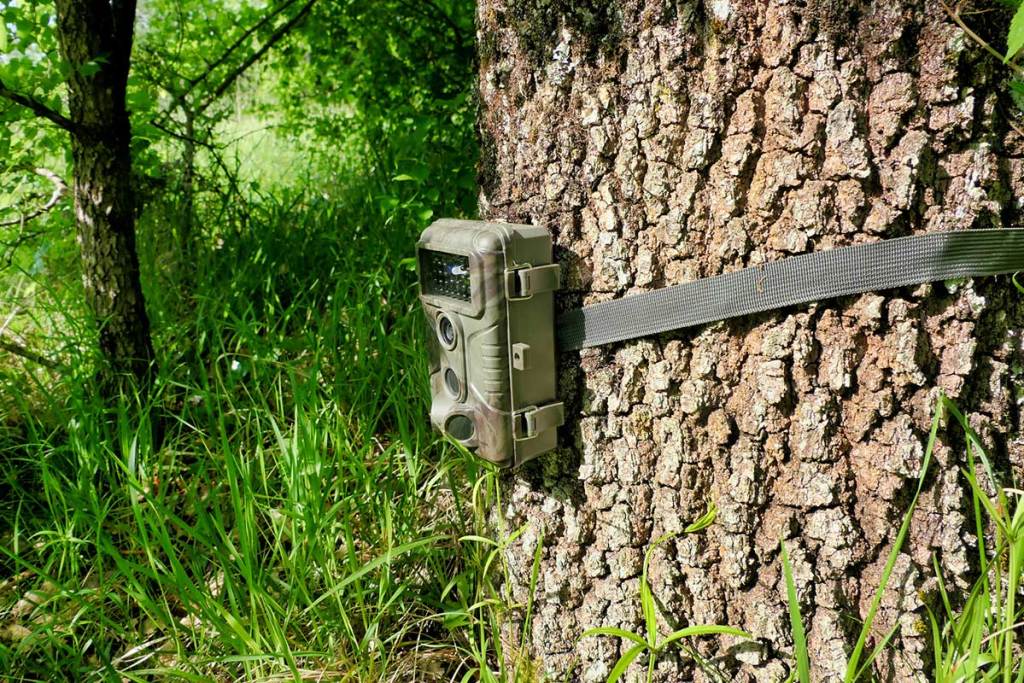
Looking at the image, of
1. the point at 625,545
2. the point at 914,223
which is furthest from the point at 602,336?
the point at 914,223

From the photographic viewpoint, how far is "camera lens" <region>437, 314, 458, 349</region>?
151cm

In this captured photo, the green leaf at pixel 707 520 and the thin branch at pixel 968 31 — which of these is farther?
the green leaf at pixel 707 520

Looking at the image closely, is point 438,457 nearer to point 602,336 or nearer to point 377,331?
point 377,331

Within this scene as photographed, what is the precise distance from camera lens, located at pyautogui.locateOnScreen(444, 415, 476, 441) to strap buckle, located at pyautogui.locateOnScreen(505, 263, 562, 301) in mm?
269

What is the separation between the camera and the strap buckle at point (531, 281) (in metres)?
1.40

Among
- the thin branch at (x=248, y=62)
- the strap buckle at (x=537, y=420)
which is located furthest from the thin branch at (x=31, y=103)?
the strap buckle at (x=537, y=420)

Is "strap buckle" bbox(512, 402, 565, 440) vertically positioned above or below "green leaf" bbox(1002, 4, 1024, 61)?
below

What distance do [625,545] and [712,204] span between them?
2.17 ft

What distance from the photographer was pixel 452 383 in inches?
61.7

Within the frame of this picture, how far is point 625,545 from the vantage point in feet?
5.03

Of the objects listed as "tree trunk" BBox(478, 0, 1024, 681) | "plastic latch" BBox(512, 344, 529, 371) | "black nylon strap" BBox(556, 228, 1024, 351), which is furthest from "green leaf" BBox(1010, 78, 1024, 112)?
"plastic latch" BBox(512, 344, 529, 371)

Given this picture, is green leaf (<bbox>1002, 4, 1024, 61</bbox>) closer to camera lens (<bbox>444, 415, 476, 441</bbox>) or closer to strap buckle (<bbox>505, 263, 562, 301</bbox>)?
strap buckle (<bbox>505, 263, 562, 301</bbox>)

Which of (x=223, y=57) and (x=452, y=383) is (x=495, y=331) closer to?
(x=452, y=383)

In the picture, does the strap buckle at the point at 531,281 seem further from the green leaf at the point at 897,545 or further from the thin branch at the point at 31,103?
the thin branch at the point at 31,103
